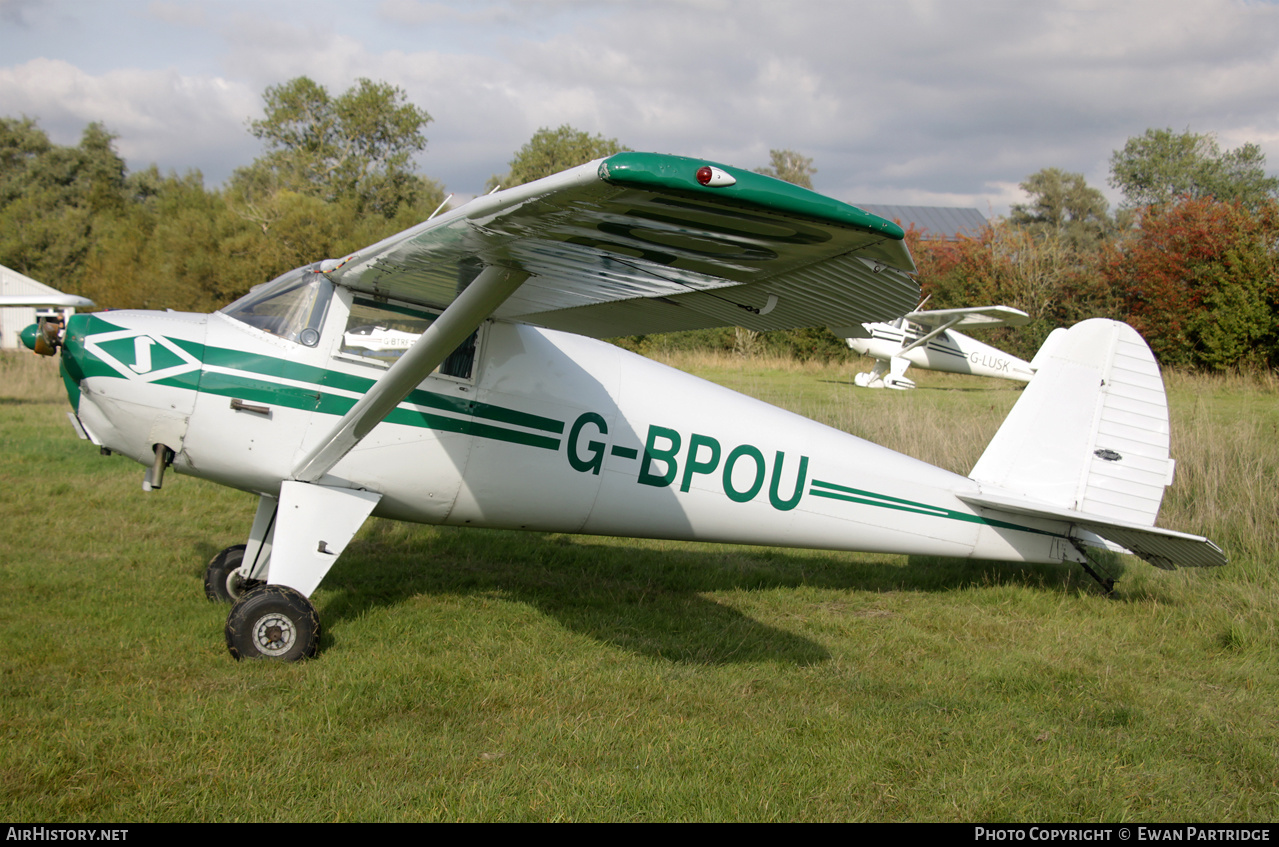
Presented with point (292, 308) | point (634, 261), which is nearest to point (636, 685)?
point (634, 261)

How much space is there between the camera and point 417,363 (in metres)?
4.18

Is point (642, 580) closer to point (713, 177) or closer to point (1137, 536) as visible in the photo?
point (1137, 536)

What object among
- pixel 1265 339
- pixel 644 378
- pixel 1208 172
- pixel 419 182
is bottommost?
pixel 644 378

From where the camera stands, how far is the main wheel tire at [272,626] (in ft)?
→ 13.9

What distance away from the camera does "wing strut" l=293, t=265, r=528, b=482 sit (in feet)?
12.2

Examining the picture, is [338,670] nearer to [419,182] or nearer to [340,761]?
[340,761]

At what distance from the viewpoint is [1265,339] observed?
2028 centimetres

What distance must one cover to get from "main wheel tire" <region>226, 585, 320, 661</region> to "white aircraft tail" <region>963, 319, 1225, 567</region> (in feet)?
14.7

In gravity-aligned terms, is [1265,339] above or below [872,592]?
above

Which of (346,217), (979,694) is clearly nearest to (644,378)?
(979,694)

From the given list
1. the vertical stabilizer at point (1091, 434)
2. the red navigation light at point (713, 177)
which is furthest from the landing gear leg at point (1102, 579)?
the red navigation light at point (713, 177)

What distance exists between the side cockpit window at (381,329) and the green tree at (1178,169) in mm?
53975

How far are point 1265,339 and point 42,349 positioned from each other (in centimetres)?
2491

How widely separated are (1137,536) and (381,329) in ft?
16.7
